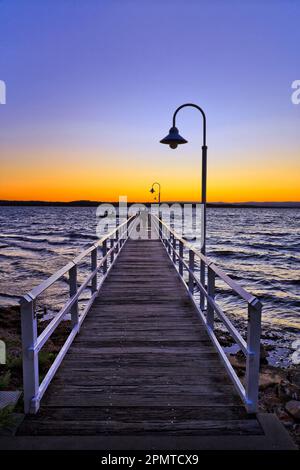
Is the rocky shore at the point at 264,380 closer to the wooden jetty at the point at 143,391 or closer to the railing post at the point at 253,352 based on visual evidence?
the wooden jetty at the point at 143,391

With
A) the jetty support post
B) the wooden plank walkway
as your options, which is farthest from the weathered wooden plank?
the jetty support post

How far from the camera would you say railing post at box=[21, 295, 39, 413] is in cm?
314

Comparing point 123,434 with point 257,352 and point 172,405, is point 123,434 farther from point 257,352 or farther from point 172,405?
point 257,352

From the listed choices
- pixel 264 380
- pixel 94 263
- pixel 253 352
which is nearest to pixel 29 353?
pixel 253 352

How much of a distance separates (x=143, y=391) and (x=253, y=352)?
1.22 meters

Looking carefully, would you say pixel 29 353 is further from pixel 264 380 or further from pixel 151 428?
pixel 264 380

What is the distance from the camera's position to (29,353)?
3201 millimetres

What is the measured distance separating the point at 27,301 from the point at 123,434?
4.45 ft

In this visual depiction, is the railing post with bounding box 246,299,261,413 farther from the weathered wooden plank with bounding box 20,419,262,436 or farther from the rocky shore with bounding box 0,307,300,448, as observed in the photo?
the rocky shore with bounding box 0,307,300,448

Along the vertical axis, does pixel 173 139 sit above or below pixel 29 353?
above

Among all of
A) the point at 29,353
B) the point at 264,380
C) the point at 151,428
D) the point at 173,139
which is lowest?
the point at 264,380

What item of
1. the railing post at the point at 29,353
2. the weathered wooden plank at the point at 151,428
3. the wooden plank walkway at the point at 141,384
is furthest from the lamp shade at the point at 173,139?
the weathered wooden plank at the point at 151,428

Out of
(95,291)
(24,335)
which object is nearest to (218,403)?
(24,335)

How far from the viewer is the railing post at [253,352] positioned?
3.12 meters
